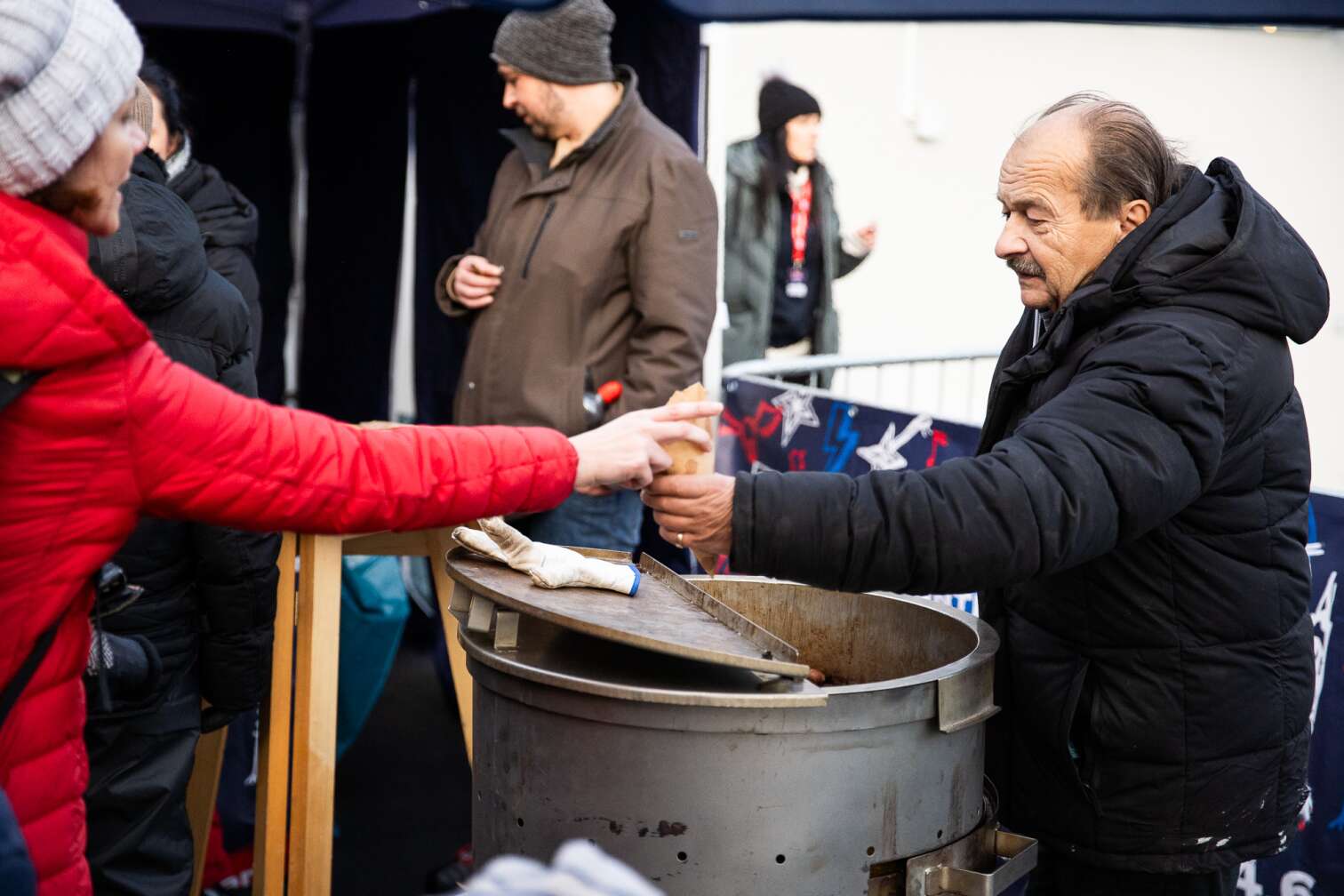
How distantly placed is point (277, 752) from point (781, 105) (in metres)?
4.20

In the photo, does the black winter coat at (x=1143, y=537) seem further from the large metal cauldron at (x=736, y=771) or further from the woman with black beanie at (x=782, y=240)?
the woman with black beanie at (x=782, y=240)

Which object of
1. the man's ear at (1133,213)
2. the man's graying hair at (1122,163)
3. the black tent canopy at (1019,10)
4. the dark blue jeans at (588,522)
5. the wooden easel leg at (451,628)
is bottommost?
the wooden easel leg at (451,628)

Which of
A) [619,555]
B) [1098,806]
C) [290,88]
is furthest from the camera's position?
A: [290,88]

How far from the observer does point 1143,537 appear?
2303 mm

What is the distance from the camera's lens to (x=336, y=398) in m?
7.02

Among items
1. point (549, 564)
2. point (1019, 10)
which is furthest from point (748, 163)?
point (549, 564)

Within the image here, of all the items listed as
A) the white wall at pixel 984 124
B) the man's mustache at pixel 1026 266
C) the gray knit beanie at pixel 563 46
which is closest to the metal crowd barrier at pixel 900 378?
the white wall at pixel 984 124

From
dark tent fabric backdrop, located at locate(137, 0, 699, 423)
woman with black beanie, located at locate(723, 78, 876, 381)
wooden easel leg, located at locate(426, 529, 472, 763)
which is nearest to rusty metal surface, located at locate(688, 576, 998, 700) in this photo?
wooden easel leg, located at locate(426, 529, 472, 763)

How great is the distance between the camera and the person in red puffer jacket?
1.64 m

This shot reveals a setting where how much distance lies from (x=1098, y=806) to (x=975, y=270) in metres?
9.08

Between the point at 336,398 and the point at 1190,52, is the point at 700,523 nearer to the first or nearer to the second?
the point at 336,398

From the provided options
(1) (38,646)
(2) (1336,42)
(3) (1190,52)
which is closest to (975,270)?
(3) (1190,52)

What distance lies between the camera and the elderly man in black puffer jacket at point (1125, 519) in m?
2.06

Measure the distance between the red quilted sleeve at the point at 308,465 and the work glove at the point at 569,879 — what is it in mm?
709
